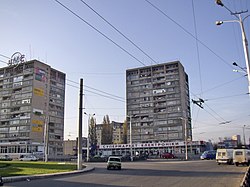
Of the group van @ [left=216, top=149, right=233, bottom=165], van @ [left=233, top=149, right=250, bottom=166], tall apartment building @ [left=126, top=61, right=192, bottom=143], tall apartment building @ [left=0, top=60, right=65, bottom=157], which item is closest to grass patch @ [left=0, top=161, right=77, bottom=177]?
van @ [left=216, top=149, right=233, bottom=165]

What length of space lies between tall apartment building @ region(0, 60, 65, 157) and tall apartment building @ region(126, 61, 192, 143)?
29458 mm

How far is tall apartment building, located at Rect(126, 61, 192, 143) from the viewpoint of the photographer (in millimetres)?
101125

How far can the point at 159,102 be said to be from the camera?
351 ft

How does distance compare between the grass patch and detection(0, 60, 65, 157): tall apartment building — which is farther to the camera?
detection(0, 60, 65, 157): tall apartment building

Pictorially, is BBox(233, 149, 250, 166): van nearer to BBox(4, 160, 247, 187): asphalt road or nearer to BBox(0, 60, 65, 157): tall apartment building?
BBox(4, 160, 247, 187): asphalt road

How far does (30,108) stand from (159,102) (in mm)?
47394

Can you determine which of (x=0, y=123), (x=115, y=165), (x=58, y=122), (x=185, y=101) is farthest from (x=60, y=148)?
(x=115, y=165)

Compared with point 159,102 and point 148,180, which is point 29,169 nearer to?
point 148,180

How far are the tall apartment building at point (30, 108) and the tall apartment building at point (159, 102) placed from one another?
96.6 feet

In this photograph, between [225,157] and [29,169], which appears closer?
[29,169]

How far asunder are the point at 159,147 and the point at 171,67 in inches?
1284

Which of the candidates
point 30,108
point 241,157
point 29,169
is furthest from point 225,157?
point 30,108

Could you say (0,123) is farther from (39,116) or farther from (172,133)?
(172,133)

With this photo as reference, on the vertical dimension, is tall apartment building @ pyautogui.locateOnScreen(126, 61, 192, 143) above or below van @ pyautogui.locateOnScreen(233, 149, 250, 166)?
above
